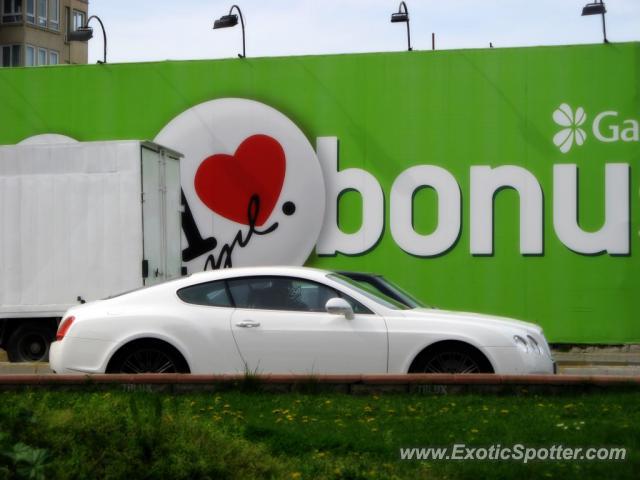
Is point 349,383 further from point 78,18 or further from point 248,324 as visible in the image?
point 78,18

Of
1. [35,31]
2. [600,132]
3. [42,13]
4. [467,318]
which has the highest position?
[42,13]

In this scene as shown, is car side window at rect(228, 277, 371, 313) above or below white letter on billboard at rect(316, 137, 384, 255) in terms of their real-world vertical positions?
below

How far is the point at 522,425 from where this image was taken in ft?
25.5

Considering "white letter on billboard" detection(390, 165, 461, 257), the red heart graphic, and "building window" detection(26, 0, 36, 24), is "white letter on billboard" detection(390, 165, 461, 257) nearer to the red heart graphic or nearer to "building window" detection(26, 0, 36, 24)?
the red heart graphic

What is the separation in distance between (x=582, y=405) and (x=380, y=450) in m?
2.07

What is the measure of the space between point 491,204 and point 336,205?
2538 millimetres

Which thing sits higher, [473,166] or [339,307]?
[473,166]

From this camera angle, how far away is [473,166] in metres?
18.4

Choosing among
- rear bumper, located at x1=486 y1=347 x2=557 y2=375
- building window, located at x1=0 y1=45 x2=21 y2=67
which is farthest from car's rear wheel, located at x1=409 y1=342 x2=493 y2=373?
building window, located at x1=0 y1=45 x2=21 y2=67

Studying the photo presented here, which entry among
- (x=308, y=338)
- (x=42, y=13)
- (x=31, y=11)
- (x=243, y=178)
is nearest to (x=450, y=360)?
(x=308, y=338)

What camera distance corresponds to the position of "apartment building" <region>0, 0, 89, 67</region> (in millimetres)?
62625

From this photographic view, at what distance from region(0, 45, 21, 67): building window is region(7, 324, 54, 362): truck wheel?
5021cm

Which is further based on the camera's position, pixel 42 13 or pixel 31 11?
pixel 42 13

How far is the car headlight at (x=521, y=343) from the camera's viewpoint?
1009cm
